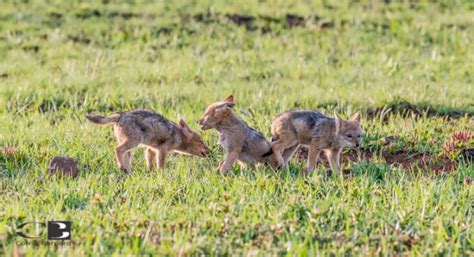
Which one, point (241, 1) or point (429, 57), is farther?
point (241, 1)

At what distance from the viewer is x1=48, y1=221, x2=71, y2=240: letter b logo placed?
6398mm

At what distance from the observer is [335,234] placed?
262 inches

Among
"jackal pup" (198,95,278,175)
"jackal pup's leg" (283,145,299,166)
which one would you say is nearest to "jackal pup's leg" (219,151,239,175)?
"jackal pup" (198,95,278,175)

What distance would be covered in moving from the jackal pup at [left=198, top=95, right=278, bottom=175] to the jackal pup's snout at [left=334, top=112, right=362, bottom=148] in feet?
2.26

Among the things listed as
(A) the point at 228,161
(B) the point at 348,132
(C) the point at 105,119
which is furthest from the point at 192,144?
(B) the point at 348,132

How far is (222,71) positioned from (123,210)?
7.24 m

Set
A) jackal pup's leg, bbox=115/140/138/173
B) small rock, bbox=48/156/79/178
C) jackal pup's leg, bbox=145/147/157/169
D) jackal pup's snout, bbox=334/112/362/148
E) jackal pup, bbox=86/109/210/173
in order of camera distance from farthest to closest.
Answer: jackal pup's leg, bbox=145/147/157/169, jackal pup's snout, bbox=334/112/362/148, jackal pup, bbox=86/109/210/173, jackal pup's leg, bbox=115/140/138/173, small rock, bbox=48/156/79/178

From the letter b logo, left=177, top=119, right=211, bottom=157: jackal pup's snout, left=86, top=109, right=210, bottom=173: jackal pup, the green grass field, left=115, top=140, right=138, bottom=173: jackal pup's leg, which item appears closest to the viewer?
the letter b logo

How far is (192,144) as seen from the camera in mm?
9172

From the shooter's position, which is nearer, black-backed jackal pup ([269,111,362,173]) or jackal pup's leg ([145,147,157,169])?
black-backed jackal pup ([269,111,362,173])

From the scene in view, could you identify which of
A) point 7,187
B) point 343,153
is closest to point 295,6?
point 343,153

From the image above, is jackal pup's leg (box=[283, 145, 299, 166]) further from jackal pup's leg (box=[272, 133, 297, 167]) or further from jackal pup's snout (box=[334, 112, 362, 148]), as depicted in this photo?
jackal pup's snout (box=[334, 112, 362, 148])

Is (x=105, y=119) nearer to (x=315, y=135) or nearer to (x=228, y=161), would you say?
(x=228, y=161)

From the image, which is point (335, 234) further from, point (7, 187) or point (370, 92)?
point (370, 92)
